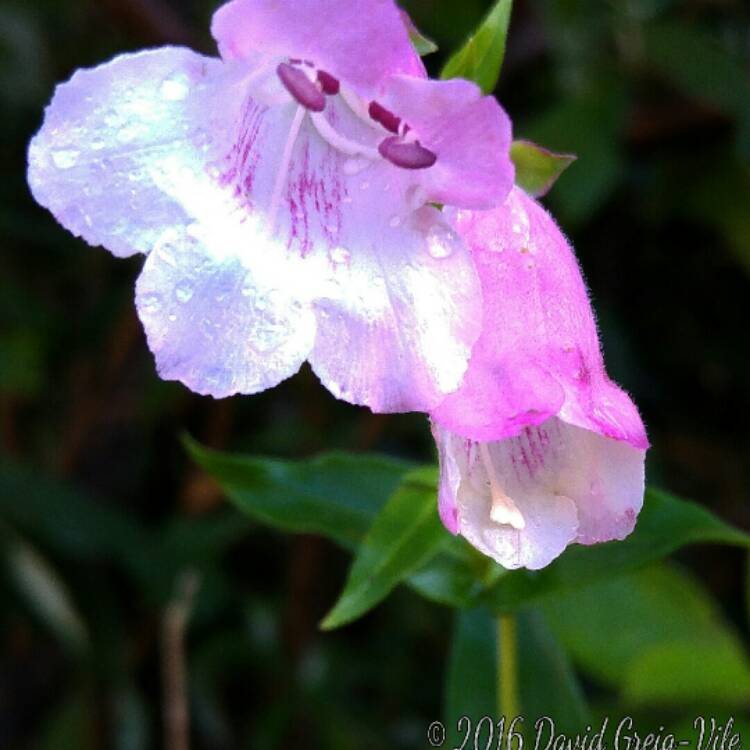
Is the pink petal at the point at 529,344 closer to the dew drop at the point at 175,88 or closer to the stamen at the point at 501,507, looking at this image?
the stamen at the point at 501,507

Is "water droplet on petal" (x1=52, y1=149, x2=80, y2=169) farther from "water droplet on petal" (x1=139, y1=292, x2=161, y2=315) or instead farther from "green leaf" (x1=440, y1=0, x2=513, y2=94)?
"green leaf" (x1=440, y1=0, x2=513, y2=94)

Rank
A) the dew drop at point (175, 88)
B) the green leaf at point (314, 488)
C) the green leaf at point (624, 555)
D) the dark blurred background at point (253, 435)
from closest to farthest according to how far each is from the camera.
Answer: the dew drop at point (175, 88) → the green leaf at point (624, 555) → the green leaf at point (314, 488) → the dark blurred background at point (253, 435)

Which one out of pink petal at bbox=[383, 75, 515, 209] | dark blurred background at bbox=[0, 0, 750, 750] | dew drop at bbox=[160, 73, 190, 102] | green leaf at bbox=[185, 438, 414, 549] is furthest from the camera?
dark blurred background at bbox=[0, 0, 750, 750]

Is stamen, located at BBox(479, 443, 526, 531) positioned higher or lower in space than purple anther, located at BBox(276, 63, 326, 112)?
lower

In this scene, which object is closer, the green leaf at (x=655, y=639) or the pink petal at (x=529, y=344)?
the pink petal at (x=529, y=344)

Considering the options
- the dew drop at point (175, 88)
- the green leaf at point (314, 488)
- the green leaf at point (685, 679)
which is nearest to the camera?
the dew drop at point (175, 88)

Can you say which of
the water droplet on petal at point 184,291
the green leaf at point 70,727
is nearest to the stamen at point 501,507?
the water droplet on petal at point 184,291

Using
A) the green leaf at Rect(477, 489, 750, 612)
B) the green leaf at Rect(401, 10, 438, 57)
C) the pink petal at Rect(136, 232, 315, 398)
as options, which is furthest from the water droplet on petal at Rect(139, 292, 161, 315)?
the green leaf at Rect(477, 489, 750, 612)

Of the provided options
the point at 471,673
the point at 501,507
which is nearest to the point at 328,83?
the point at 501,507
